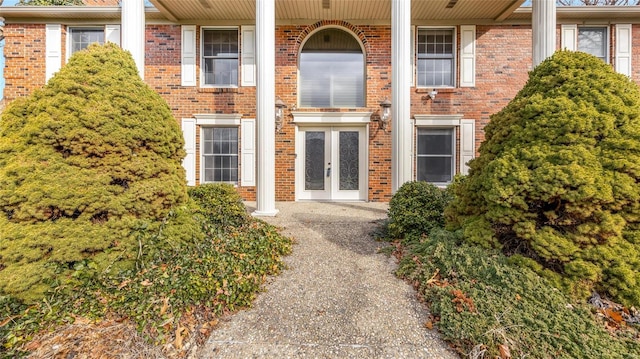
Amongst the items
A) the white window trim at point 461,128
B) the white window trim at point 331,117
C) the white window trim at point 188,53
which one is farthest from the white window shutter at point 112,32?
the white window trim at point 461,128

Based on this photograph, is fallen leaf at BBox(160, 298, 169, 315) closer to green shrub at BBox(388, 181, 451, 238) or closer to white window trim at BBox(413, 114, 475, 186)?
green shrub at BBox(388, 181, 451, 238)

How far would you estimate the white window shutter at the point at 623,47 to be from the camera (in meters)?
7.62

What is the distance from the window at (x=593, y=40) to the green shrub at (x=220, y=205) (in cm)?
Answer: 979

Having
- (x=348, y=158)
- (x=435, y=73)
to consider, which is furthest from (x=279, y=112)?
(x=435, y=73)

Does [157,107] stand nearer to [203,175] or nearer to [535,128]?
[535,128]

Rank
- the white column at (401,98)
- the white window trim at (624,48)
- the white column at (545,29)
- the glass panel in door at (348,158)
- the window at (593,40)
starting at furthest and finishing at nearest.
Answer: the glass panel in door at (348,158), the window at (593,40), the white window trim at (624,48), the white column at (545,29), the white column at (401,98)

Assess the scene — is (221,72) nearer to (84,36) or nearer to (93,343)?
(84,36)

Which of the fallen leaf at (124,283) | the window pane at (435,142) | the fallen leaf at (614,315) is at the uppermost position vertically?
the window pane at (435,142)

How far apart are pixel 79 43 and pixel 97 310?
8.84 meters

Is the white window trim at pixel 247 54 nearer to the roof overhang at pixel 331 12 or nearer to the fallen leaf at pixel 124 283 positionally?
the roof overhang at pixel 331 12

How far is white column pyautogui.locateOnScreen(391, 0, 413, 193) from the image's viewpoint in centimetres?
565

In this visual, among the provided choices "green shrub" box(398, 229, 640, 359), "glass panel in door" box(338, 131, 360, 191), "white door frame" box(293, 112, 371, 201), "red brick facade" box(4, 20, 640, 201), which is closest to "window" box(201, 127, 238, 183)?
"red brick facade" box(4, 20, 640, 201)

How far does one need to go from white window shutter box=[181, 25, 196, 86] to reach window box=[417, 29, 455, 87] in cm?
624

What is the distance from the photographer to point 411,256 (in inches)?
138
